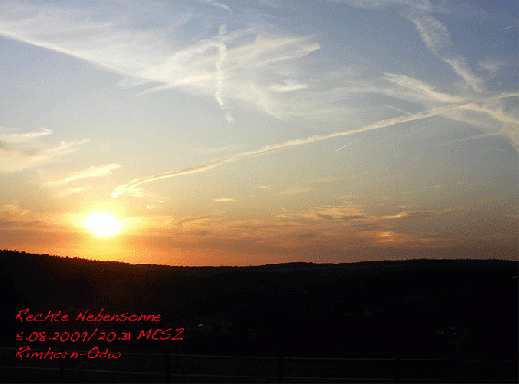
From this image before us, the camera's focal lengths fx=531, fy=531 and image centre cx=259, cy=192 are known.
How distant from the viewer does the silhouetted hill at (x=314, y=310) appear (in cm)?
3070

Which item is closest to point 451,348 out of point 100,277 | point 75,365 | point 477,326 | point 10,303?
point 477,326

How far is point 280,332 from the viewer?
112 ft

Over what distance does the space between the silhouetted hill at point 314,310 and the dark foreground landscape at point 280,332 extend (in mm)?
90

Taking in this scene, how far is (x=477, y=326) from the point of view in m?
30.8

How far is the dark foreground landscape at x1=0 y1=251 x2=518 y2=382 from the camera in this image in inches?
923

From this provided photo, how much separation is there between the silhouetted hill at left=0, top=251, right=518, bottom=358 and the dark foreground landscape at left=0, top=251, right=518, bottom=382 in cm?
9

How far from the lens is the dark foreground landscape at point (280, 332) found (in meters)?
23.5

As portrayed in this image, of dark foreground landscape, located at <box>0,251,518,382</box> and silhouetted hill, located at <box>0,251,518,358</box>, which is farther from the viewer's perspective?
silhouetted hill, located at <box>0,251,518,358</box>

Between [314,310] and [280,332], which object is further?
[314,310]

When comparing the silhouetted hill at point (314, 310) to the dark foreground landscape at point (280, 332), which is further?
the silhouetted hill at point (314, 310)

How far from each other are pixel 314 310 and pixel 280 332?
28.1 ft

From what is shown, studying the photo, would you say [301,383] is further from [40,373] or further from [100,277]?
[100,277]

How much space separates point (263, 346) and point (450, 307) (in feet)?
42.4

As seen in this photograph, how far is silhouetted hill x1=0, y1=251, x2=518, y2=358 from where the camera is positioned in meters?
30.7
